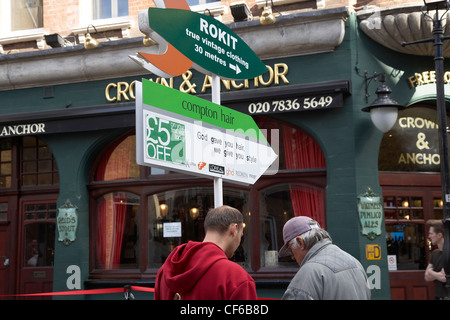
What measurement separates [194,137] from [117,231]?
24.1 feet

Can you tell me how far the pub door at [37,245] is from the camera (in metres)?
11.6

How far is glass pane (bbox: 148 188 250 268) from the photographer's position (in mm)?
10508

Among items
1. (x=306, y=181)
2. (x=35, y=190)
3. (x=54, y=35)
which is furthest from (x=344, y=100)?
(x=35, y=190)

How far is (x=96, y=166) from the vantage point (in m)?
11.4

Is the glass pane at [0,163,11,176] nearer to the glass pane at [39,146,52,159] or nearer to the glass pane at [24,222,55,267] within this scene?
the glass pane at [39,146,52,159]

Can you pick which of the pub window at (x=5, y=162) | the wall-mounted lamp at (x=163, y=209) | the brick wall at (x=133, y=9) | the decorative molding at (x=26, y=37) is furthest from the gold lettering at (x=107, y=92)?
the pub window at (x=5, y=162)

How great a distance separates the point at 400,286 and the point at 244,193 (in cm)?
303

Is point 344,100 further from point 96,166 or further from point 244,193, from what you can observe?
point 96,166

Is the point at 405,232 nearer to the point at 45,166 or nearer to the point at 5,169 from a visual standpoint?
the point at 45,166

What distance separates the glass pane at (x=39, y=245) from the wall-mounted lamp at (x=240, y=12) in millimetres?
5397

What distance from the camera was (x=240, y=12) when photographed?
10102mm

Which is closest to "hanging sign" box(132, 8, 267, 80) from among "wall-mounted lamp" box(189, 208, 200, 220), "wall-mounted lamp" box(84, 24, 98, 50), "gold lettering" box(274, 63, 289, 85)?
"gold lettering" box(274, 63, 289, 85)

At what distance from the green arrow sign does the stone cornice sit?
15.2ft

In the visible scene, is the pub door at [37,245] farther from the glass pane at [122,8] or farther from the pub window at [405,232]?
the pub window at [405,232]
